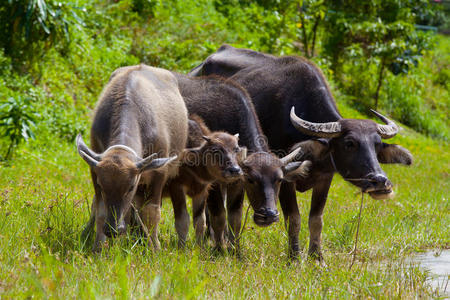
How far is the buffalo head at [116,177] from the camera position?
15.7 feet

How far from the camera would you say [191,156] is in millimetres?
6078

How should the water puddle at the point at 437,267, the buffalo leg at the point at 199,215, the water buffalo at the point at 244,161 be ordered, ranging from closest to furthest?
the water puddle at the point at 437,267, the water buffalo at the point at 244,161, the buffalo leg at the point at 199,215

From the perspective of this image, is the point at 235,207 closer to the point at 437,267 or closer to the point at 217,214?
the point at 217,214

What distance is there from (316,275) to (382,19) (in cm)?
1652

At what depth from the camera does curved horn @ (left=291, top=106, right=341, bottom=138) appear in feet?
19.4

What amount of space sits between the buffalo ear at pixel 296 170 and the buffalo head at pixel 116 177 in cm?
153

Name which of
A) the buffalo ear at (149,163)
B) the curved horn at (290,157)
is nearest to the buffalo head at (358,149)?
the curved horn at (290,157)

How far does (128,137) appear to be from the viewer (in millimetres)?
5207

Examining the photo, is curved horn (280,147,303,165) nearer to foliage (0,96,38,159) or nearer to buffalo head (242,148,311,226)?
buffalo head (242,148,311,226)

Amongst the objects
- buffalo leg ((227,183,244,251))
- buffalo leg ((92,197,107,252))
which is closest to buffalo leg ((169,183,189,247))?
buffalo leg ((227,183,244,251))

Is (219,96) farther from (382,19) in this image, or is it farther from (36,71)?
(382,19)

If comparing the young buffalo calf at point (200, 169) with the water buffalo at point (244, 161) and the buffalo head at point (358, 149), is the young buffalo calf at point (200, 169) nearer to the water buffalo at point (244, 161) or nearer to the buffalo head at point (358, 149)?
the water buffalo at point (244, 161)

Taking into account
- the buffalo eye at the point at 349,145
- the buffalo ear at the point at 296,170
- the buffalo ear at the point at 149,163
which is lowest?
the buffalo ear at the point at 296,170

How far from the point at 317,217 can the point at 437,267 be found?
4.80 feet
